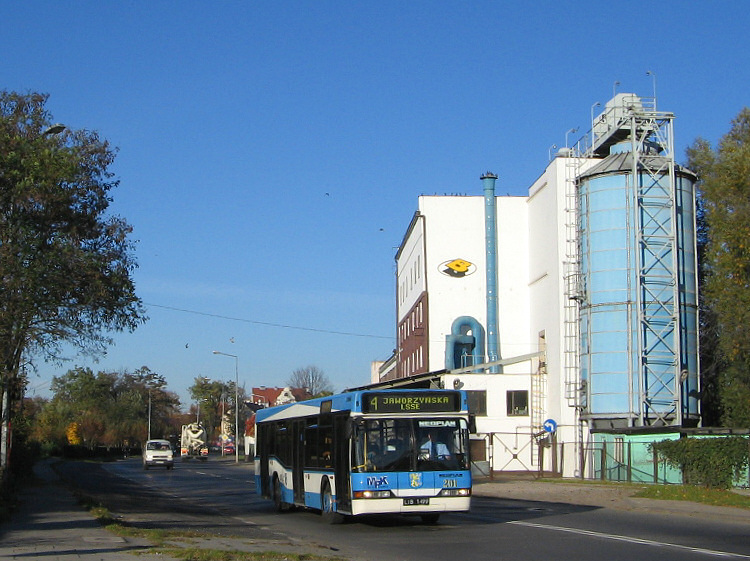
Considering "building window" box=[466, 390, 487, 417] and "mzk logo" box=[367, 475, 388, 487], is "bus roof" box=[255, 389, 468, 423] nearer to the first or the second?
"mzk logo" box=[367, 475, 388, 487]

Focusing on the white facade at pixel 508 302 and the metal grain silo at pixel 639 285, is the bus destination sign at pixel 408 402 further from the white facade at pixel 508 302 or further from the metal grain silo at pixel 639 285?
the metal grain silo at pixel 639 285

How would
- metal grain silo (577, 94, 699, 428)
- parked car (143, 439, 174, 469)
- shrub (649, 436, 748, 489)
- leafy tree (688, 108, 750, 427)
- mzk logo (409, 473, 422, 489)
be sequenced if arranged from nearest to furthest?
1. mzk logo (409, 473, 422, 489)
2. shrub (649, 436, 748, 489)
3. leafy tree (688, 108, 750, 427)
4. metal grain silo (577, 94, 699, 428)
5. parked car (143, 439, 174, 469)

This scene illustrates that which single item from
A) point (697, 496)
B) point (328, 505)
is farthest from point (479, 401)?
point (328, 505)

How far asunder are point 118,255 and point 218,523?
10052mm

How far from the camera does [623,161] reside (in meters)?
46.3

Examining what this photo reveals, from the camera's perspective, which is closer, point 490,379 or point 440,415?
point 440,415

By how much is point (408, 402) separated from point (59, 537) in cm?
663

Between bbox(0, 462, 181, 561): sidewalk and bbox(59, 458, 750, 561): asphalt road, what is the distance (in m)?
1.41

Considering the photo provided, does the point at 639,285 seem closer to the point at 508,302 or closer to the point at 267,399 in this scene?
the point at 508,302

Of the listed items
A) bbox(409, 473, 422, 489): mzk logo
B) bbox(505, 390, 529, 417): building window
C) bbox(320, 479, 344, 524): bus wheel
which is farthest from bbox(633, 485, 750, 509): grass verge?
bbox(505, 390, 529, 417): building window

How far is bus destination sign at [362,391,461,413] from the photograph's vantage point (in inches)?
715

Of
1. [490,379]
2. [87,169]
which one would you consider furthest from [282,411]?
[490,379]

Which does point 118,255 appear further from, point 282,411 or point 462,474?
point 462,474

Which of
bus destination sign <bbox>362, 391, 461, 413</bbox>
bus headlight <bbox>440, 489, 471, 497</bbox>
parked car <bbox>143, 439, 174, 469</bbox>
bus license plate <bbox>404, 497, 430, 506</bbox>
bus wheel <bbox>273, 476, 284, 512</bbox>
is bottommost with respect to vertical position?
parked car <bbox>143, 439, 174, 469</bbox>
